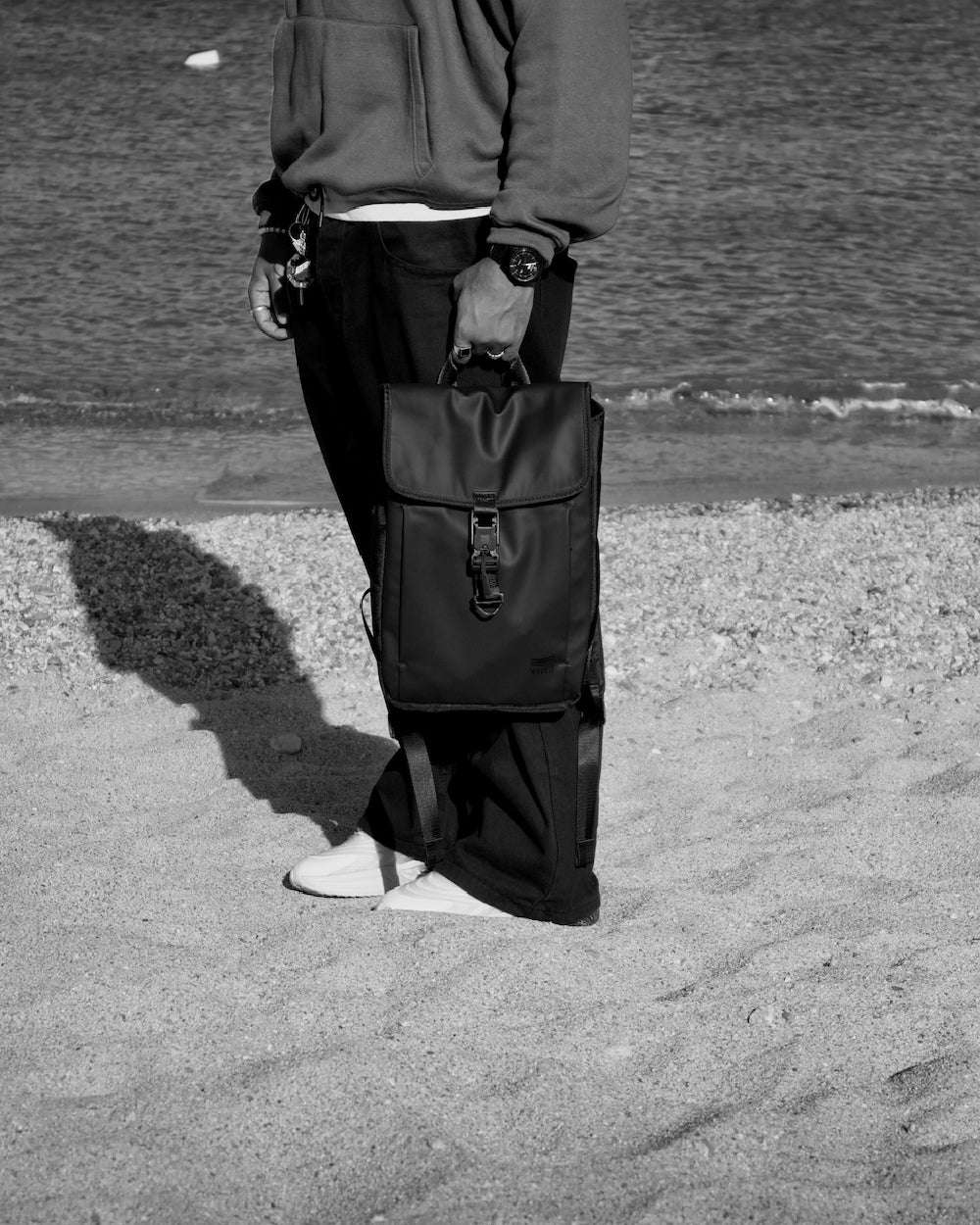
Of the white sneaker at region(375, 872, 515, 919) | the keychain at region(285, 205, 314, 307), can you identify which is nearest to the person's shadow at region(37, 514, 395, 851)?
the white sneaker at region(375, 872, 515, 919)

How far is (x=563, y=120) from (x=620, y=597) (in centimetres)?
240


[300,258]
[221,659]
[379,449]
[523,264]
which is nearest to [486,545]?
[379,449]

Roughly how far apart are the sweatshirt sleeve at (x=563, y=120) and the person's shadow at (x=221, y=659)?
1.47 m

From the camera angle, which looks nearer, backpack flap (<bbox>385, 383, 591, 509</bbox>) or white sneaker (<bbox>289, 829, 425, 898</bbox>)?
backpack flap (<bbox>385, 383, 591, 509</bbox>)

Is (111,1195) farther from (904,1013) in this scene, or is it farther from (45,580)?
(45,580)

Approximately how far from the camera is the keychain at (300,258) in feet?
8.67

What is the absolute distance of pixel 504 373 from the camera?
256 centimetres

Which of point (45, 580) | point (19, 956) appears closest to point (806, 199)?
point (45, 580)

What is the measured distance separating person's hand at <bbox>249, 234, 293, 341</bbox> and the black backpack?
52 cm

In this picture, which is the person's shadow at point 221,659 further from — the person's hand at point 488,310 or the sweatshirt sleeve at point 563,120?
the sweatshirt sleeve at point 563,120

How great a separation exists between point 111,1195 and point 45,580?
290 cm

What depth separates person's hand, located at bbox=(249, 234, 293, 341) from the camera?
285 cm

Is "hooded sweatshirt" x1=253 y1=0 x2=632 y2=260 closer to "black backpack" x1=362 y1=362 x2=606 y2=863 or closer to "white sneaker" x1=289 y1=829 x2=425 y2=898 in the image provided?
"black backpack" x1=362 y1=362 x2=606 y2=863

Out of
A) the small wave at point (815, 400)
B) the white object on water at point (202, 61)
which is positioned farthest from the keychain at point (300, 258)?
the white object on water at point (202, 61)
